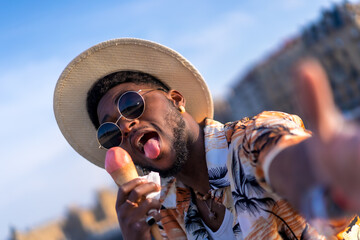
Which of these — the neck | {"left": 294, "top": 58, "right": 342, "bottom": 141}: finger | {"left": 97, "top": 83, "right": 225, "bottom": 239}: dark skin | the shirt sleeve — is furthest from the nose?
{"left": 294, "top": 58, "right": 342, "bottom": 141}: finger

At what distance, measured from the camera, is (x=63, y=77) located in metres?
3.46

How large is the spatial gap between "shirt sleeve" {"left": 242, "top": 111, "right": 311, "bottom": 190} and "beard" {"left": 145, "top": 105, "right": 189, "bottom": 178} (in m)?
0.79

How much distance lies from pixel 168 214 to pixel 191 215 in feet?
0.67

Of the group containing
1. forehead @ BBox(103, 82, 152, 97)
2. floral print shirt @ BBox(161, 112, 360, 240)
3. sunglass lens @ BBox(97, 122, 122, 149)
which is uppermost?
forehead @ BBox(103, 82, 152, 97)

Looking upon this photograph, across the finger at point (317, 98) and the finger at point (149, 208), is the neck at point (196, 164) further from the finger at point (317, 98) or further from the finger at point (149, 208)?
the finger at point (317, 98)

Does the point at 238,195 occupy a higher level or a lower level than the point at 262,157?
lower

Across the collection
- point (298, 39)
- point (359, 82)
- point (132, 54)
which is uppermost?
point (298, 39)

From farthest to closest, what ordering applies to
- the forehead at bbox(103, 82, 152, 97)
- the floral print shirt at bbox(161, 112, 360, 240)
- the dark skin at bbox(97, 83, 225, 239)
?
the forehead at bbox(103, 82, 152, 97), the dark skin at bbox(97, 83, 225, 239), the floral print shirt at bbox(161, 112, 360, 240)

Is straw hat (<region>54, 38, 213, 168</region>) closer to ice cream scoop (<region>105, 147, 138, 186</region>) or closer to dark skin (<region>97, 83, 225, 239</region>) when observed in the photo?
dark skin (<region>97, 83, 225, 239</region>)

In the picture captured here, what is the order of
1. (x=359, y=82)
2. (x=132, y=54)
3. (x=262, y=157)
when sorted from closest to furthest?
(x=262, y=157) → (x=132, y=54) → (x=359, y=82)

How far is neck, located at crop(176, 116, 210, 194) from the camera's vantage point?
3.04m

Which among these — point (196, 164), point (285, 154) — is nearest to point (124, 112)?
point (196, 164)

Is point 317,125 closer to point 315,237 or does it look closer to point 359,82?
point 315,237

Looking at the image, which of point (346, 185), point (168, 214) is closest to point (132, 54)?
point (168, 214)
